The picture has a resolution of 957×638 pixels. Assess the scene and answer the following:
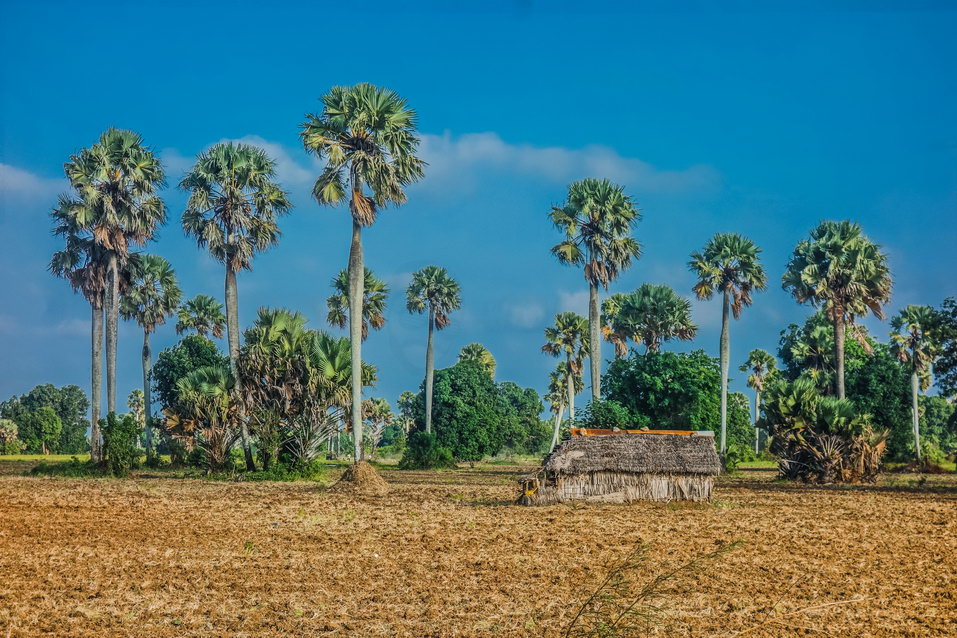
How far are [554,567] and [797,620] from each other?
4.41 m

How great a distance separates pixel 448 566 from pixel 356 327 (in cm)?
2615

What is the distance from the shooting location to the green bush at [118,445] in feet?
132

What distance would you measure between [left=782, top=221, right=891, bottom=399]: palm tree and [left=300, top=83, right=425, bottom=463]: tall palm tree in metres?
21.8

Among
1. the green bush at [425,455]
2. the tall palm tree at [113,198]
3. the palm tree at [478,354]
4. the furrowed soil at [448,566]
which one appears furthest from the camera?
the palm tree at [478,354]

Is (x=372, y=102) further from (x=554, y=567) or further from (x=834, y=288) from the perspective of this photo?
(x=554, y=567)

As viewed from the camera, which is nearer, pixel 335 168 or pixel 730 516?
pixel 730 516

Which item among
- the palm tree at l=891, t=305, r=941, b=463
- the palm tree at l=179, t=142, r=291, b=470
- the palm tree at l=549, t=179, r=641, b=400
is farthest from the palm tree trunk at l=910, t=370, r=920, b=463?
the palm tree at l=179, t=142, r=291, b=470

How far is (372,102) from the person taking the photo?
4319 cm

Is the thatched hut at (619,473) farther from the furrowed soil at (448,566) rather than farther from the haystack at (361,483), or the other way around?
the haystack at (361,483)

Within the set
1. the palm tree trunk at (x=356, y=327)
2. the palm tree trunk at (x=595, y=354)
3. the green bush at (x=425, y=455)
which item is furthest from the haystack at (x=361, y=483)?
the green bush at (x=425, y=455)

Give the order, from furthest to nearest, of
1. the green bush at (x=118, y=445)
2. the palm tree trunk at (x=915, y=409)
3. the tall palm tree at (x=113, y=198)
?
the palm tree trunk at (x=915, y=409), the tall palm tree at (x=113, y=198), the green bush at (x=118, y=445)

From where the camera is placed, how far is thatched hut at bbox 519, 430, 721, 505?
25.6m

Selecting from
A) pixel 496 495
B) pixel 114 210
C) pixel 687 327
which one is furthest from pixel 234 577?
pixel 687 327

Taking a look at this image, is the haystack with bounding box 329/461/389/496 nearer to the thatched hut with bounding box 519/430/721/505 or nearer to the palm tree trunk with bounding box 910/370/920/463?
the thatched hut with bounding box 519/430/721/505
